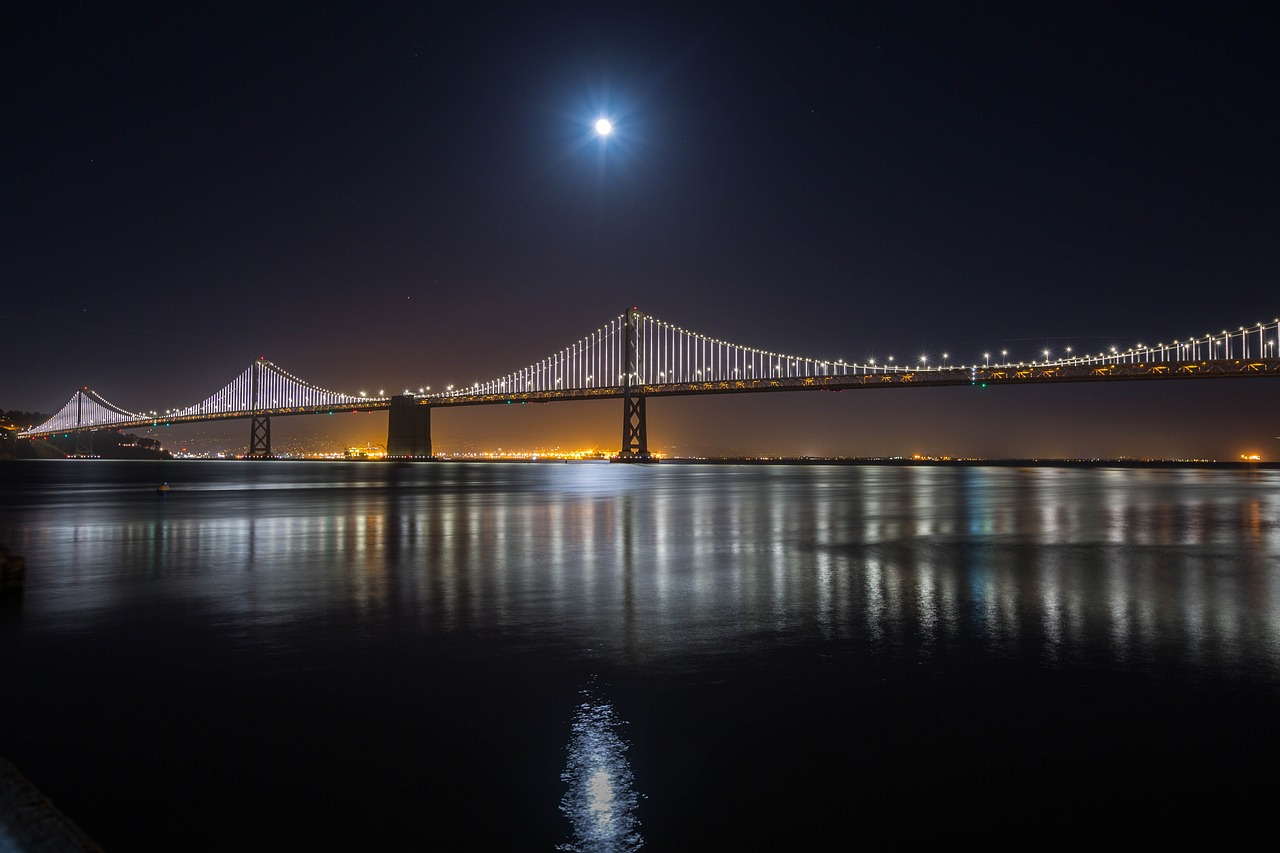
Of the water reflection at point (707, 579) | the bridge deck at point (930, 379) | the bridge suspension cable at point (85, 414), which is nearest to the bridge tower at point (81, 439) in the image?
the bridge suspension cable at point (85, 414)

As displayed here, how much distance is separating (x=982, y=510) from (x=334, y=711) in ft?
65.1

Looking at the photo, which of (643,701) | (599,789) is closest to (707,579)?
(643,701)

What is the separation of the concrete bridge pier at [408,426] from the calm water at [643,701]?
8289 cm

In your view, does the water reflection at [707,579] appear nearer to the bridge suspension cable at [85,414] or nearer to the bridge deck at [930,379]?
the bridge deck at [930,379]

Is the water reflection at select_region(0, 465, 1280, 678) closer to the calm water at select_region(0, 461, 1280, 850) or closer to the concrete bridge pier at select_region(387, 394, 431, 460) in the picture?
the calm water at select_region(0, 461, 1280, 850)

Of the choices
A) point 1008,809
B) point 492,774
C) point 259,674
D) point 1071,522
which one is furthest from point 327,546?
point 1071,522

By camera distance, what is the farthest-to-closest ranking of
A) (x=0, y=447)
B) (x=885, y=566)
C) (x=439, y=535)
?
(x=0, y=447)
(x=439, y=535)
(x=885, y=566)

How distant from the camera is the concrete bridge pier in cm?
9162

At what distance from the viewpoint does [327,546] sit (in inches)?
501

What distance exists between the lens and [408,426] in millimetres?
92188

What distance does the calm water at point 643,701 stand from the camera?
324 centimetres

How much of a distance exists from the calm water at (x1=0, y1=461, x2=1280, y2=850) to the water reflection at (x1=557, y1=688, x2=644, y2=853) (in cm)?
2

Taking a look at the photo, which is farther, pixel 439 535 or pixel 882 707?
pixel 439 535

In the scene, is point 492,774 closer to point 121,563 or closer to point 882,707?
point 882,707
